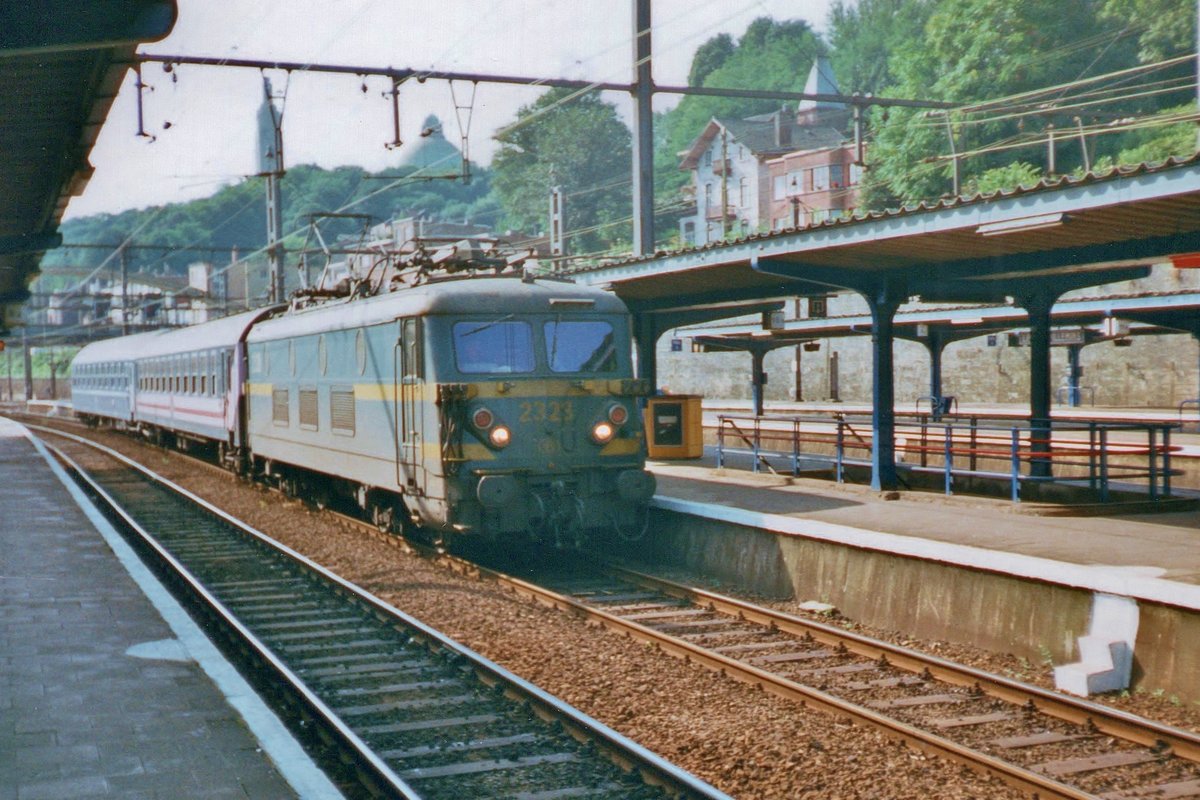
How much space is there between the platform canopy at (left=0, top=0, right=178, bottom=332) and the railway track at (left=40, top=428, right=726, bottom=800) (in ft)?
13.9

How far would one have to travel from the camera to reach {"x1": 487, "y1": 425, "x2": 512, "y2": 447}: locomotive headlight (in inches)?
500

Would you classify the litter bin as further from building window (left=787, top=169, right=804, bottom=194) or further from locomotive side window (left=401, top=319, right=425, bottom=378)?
building window (left=787, top=169, right=804, bottom=194)

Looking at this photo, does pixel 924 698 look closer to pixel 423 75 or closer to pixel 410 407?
pixel 410 407

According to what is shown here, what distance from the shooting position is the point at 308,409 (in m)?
17.0

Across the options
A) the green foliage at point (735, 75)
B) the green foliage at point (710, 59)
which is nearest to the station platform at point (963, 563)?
the green foliage at point (735, 75)

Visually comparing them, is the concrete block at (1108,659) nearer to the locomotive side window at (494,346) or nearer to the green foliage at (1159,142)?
the locomotive side window at (494,346)

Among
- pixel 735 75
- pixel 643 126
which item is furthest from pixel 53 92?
pixel 735 75

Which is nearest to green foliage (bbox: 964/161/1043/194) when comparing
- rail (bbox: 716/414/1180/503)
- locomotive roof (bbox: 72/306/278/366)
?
rail (bbox: 716/414/1180/503)

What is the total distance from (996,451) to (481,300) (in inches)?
471

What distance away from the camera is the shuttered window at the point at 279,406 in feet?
60.2

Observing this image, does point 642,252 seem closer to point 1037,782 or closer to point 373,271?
point 373,271

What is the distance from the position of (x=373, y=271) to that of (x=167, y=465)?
610 inches

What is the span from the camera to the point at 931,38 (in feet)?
186

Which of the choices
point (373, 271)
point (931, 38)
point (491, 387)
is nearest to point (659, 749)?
point (491, 387)
